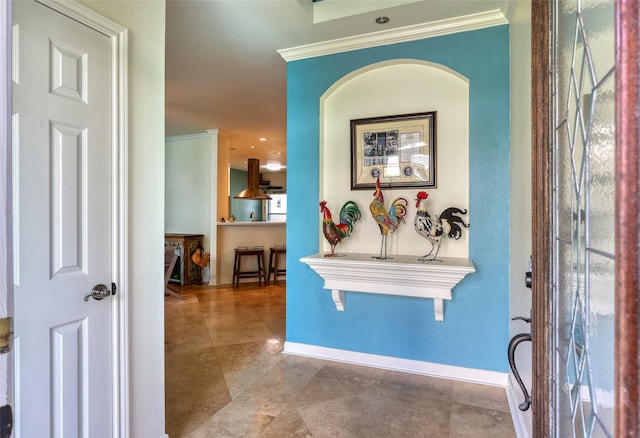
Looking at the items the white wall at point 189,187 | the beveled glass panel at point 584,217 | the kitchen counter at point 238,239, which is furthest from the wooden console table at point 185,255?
the beveled glass panel at point 584,217

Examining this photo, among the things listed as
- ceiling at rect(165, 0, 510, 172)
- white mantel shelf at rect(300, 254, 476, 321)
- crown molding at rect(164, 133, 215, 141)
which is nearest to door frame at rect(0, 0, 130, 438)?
ceiling at rect(165, 0, 510, 172)

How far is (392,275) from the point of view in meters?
2.72

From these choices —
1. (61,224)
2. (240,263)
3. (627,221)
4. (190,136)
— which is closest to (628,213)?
(627,221)

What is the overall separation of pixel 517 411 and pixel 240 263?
5199mm

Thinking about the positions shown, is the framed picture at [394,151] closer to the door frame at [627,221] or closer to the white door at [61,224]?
the white door at [61,224]

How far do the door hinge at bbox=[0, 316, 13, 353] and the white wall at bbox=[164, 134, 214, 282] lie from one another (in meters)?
6.03

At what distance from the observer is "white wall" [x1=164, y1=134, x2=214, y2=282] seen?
652 cm

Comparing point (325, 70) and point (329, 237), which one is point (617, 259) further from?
point (325, 70)

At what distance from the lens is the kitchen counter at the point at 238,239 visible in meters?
6.45

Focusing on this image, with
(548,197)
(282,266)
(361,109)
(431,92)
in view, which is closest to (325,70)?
(361,109)

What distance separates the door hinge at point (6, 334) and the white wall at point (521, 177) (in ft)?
6.63

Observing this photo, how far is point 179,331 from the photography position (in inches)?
152

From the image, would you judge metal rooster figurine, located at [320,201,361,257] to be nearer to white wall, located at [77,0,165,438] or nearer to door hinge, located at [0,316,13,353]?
white wall, located at [77,0,165,438]

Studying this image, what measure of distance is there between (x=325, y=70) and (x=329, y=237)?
1.49 metres
